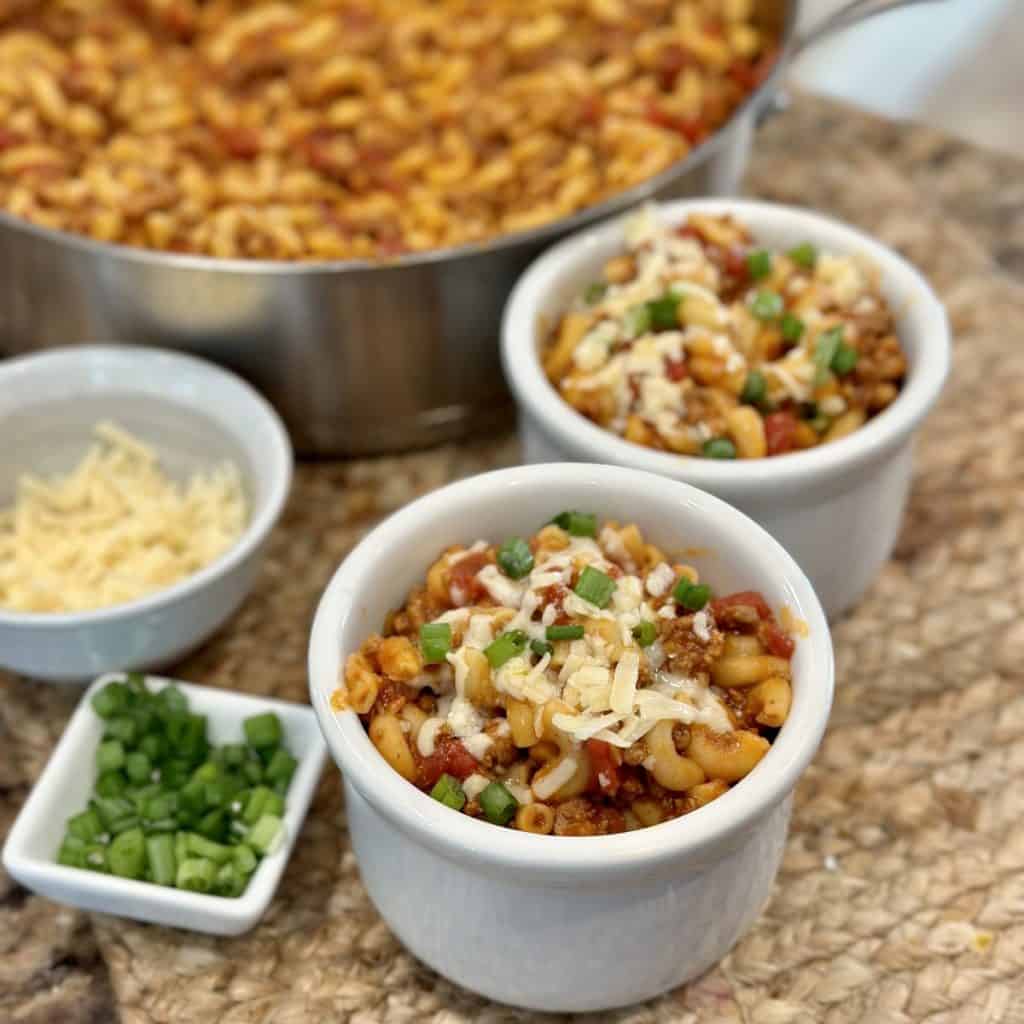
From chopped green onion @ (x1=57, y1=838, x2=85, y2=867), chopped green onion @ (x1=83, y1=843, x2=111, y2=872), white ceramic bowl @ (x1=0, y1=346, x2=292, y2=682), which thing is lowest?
chopped green onion @ (x1=83, y1=843, x2=111, y2=872)

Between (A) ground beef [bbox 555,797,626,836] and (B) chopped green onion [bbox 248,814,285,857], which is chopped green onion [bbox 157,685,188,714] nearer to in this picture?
(B) chopped green onion [bbox 248,814,285,857]

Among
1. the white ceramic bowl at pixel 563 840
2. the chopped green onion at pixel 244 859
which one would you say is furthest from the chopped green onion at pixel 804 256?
the chopped green onion at pixel 244 859

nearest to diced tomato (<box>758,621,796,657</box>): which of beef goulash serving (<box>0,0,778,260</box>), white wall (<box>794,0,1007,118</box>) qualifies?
beef goulash serving (<box>0,0,778,260</box>)

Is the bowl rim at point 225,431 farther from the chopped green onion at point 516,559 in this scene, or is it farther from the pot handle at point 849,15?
the pot handle at point 849,15

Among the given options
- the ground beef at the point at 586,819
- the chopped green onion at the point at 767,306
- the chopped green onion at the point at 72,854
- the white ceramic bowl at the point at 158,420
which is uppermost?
the chopped green onion at the point at 767,306

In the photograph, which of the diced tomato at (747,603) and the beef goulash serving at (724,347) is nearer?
the diced tomato at (747,603)
